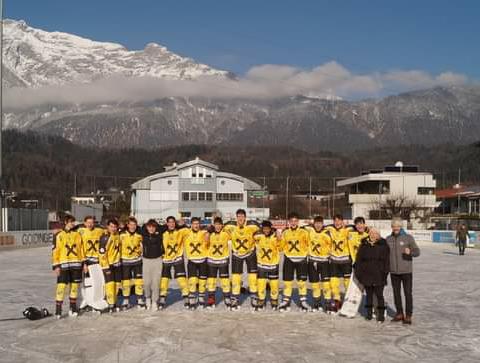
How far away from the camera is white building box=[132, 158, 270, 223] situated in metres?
69.6

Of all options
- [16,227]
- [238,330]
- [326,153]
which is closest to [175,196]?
[16,227]

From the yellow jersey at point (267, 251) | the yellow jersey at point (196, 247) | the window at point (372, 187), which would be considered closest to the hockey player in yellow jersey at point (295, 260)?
the yellow jersey at point (267, 251)

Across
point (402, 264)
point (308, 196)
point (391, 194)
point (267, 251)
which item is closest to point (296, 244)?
point (267, 251)

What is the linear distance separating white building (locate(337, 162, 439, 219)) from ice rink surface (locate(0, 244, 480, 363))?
5295 centimetres

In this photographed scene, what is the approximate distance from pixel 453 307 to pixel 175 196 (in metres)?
58.4

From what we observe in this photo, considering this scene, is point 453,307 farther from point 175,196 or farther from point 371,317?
point 175,196

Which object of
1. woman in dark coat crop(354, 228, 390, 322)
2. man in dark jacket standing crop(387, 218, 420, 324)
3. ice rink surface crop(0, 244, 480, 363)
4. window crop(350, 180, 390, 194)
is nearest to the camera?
ice rink surface crop(0, 244, 480, 363)

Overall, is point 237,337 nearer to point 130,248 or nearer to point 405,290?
point 405,290

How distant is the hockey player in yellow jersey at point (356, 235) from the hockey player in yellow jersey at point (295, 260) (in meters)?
0.88

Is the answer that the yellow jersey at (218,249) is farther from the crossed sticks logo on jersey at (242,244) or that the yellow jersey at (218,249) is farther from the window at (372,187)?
the window at (372,187)

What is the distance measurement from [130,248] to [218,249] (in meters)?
1.76

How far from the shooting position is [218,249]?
40.0 ft

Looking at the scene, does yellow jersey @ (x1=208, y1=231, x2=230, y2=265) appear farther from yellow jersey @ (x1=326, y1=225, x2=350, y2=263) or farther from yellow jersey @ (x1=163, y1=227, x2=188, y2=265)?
yellow jersey @ (x1=326, y1=225, x2=350, y2=263)

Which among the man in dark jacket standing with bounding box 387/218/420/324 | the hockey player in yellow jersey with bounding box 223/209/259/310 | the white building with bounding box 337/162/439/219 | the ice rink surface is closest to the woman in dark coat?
the man in dark jacket standing with bounding box 387/218/420/324
